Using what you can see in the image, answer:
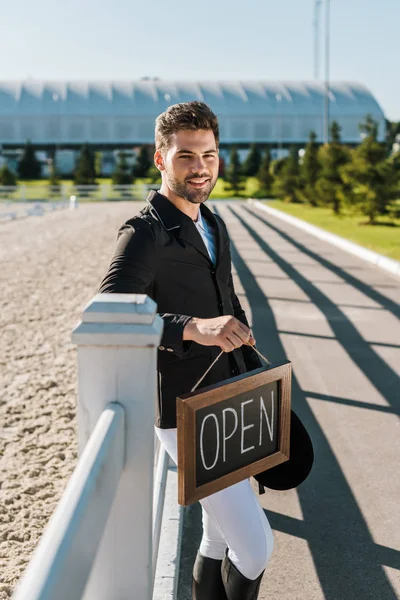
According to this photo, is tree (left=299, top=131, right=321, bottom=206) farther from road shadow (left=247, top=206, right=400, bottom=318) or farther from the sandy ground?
the sandy ground

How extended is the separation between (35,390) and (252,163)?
6051 cm

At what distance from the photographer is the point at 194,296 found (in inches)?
89.0

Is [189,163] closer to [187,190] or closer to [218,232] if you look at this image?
[187,190]

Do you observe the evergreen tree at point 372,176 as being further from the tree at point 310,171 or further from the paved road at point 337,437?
the paved road at point 337,437

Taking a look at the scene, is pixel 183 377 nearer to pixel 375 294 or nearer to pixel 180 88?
pixel 375 294

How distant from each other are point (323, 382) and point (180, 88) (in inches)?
3071

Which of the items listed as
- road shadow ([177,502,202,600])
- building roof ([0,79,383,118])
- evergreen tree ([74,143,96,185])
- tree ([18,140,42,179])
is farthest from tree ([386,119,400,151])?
road shadow ([177,502,202,600])

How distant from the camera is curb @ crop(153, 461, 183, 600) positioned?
9.32 ft

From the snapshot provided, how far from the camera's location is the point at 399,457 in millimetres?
4418

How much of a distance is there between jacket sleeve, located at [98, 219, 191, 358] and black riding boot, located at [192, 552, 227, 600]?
2.33 ft

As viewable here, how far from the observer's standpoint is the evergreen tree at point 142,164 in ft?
200

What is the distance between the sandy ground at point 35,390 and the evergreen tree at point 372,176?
10393 millimetres

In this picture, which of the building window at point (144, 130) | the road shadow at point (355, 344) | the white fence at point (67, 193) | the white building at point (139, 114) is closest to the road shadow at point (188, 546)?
the road shadow at point (355, 344)

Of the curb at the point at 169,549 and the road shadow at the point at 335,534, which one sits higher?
the curb at the point at 169,549
